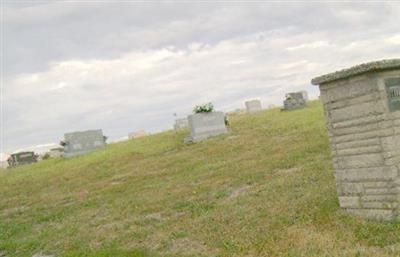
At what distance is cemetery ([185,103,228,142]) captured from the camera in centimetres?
3297

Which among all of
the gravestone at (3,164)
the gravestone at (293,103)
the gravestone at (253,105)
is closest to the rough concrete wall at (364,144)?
the gravestone at (293,103)

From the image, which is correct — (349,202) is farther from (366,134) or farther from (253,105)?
(253,105)

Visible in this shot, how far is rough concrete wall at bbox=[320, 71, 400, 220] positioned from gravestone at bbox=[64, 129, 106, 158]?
29.4m

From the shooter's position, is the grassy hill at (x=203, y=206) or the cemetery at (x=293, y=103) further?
the cemetery at (x=293, y=103)

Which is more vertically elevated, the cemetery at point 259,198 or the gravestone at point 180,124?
the gravestone at point 180,124

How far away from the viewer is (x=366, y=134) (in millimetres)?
10742

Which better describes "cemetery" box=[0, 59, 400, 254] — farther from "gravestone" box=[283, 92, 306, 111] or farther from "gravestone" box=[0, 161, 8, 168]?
"gravestone" box=[0, 161, 8, 168]

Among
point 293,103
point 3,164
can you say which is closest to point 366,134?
point 293,103

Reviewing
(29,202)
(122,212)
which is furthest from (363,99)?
(29,202)

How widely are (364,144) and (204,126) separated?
74.6ft

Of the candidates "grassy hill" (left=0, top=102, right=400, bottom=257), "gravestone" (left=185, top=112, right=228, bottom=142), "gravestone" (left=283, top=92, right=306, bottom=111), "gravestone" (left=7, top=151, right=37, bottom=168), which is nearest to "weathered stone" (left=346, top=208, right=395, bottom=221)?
"grassy hill" (left=0, top=102, right=400, bottom=257)

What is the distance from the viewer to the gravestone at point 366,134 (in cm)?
1036

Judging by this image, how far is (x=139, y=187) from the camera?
69.0 feet

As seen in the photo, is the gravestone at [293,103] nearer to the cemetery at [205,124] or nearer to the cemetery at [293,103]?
the cemetery at [293,103]
